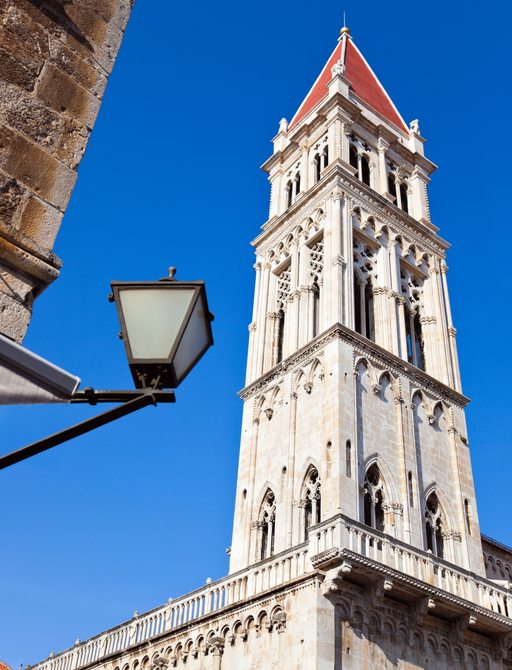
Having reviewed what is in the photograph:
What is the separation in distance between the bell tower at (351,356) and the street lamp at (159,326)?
513 inches

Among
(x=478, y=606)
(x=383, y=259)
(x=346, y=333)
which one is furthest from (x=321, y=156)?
(x=478, y=606)

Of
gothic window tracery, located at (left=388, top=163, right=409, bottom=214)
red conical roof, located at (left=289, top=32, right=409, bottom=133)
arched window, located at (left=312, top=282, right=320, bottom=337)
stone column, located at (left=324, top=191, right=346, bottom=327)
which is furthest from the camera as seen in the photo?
red conical roof, located at (left=289, top=32, right=409, bottom=133)

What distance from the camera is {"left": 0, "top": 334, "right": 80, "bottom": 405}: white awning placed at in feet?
10.3

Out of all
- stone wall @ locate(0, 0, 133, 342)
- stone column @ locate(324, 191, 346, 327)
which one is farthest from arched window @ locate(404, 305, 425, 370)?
stone wall @ locate(0, 0, 133, 342)

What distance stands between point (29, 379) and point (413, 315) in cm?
2073

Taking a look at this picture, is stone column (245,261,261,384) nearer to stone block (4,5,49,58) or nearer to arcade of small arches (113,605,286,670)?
arcade of small arches (113,605,286,670)

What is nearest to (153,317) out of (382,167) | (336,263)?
(336,263)

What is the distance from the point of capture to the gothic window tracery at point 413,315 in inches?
883

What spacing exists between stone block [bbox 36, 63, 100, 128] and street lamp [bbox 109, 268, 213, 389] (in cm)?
145

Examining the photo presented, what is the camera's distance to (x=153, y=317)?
11.0ft

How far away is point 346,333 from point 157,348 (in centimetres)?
1634

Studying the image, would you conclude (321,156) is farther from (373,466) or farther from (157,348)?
(157,348)

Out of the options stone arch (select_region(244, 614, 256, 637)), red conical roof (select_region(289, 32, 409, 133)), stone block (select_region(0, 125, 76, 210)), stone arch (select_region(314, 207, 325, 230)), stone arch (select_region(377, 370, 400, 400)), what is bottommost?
Answer: stone block (select_region(0, 125, 76, 210))

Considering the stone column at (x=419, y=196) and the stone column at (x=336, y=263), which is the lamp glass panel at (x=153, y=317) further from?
the stone column at (x=419, y=196)
